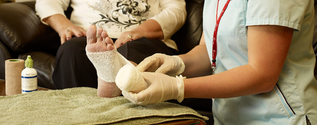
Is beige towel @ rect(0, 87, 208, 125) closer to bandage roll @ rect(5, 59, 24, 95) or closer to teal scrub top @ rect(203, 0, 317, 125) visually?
teal scrub top @ rect(203, 0, 317, 125)

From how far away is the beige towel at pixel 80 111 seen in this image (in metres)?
0.56

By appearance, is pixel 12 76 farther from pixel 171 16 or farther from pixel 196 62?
pixel 171 16

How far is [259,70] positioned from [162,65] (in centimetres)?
31

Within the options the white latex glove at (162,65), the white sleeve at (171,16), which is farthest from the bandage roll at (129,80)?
the white sleeve at (171,16)

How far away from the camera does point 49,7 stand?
1.48 metres

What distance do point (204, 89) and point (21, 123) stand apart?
411mm

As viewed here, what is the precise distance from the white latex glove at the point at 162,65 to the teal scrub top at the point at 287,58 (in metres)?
0.18

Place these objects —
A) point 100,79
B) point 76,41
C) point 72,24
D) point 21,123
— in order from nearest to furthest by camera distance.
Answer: point 21,123
point 100,79
point 76,41
point 72,24

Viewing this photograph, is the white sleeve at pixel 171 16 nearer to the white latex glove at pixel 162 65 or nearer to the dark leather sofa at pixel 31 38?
the dark leather sofa at pixel 31 38

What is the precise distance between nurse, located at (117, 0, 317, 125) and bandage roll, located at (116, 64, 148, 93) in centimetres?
2

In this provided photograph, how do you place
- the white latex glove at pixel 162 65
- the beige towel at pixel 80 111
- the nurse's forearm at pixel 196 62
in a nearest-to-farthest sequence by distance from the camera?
the beige towel at pixel 80 111 → the white latex glove at pixel 162 65 → the nurse's forearm at pixel 196 62

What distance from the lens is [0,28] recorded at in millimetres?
1438

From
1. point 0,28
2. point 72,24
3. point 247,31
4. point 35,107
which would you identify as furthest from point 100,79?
point 0,28

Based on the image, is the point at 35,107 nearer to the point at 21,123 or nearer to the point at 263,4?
the point at 21,123
